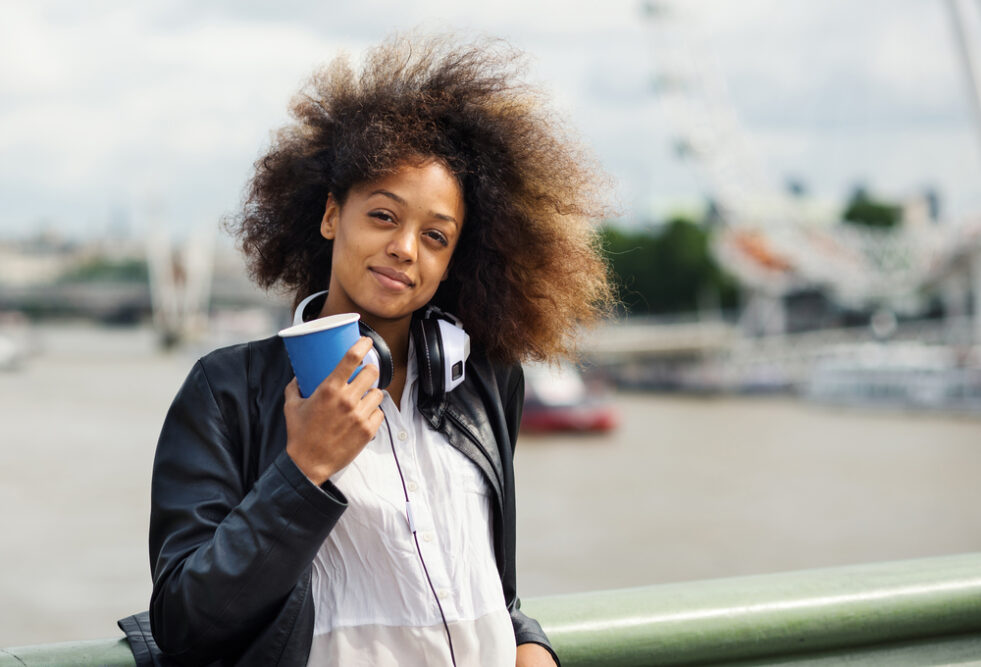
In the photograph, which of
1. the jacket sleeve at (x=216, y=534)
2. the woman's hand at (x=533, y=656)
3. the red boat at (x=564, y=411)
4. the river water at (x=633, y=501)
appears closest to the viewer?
the jacket sleeve at (x=216, y=534)

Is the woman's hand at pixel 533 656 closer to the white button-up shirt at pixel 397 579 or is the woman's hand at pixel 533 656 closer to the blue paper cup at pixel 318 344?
the white button-up shirt at pixel 397 579

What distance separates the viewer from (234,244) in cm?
116

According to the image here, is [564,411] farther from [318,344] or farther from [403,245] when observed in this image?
[318,344]

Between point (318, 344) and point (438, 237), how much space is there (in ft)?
0.69

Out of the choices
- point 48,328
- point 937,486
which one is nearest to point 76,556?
point 937,486

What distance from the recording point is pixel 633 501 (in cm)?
1380

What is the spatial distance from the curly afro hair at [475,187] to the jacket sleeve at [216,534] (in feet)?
0.85

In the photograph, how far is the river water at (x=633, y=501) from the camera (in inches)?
383

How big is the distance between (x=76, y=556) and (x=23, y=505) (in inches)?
105

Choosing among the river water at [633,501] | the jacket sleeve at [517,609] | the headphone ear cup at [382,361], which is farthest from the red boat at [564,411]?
the headphone ear cup at [382,361]

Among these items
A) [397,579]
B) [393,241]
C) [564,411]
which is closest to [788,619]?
[397,579]

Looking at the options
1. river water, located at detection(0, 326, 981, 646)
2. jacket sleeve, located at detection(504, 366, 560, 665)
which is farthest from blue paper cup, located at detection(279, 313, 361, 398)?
river water, located at detection(0, 326, 981, 646)

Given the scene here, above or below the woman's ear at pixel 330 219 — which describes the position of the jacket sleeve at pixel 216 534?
below

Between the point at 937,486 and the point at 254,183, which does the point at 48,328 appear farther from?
the point at 254,183
